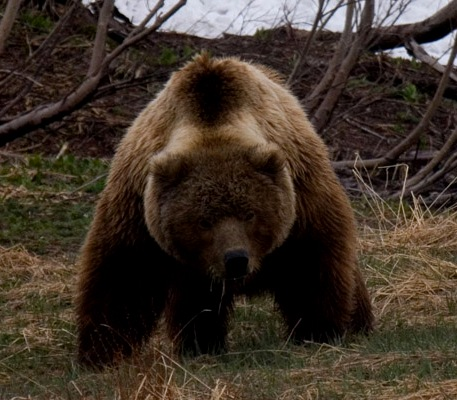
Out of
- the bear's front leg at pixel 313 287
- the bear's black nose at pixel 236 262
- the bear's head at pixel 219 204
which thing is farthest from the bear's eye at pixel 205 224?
the bear's front leg at pixel 313 287

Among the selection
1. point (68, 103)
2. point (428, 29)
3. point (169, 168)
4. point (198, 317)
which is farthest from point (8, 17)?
point (428, 29)

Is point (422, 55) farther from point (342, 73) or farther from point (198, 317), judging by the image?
point (198, 317)

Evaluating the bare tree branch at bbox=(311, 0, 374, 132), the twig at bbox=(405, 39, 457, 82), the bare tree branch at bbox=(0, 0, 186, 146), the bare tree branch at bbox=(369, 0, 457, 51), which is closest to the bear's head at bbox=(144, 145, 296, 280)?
the bare tree branch at bbox=(0, 0, 186, 146)

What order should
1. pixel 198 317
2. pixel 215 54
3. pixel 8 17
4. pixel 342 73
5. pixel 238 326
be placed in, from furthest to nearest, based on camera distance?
pixel 215 54, pixel 342 73, pixel 8 17, pixel 238 326, pixel 198 317

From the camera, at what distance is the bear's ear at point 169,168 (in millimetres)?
5492

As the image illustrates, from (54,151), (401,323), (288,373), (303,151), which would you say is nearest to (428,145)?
(54,151)

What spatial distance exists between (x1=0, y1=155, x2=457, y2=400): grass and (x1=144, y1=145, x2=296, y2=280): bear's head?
1.56 ft

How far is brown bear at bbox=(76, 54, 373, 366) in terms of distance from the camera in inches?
218

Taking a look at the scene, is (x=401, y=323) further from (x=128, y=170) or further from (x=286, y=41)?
(x=286, y=41)

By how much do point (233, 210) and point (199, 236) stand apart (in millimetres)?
194

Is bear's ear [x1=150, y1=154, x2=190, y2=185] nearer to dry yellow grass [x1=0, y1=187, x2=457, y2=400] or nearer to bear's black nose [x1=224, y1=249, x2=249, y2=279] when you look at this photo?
bear's black nose [x1=224, y1=249, x2=249, y2=279]

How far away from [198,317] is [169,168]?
1.26 metres

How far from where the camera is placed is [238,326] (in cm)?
727

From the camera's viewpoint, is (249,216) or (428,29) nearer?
(249,216)
